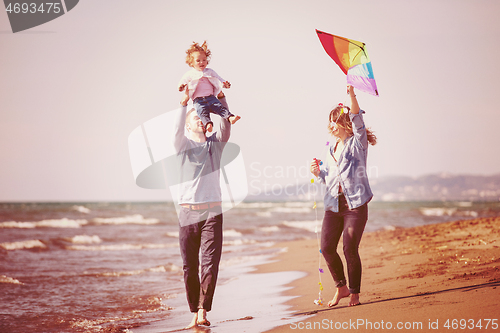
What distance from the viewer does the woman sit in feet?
12.0

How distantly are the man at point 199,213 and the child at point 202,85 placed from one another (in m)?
0.09

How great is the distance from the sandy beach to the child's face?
216cm

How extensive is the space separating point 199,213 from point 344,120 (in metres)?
1.54

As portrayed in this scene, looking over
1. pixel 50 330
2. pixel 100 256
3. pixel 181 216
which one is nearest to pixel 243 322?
pixel 181 216

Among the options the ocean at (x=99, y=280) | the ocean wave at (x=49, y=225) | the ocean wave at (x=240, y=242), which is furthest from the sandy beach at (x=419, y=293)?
the ocean wave at (x=49, y=225)

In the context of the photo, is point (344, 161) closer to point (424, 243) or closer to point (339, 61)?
point (339, 61)

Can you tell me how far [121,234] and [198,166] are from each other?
13140 mm

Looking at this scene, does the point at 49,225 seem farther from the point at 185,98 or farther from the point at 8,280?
the point at 185,98

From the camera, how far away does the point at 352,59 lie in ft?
12.3

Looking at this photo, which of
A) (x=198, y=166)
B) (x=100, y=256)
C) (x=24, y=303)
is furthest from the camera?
(x=100, y=256)

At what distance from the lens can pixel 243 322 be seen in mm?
3619

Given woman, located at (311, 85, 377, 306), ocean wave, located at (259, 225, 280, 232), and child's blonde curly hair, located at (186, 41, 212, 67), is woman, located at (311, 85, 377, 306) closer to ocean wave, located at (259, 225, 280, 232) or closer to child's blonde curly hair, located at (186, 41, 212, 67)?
child's blonde curly hair, located at (186, 41, 212, 67)

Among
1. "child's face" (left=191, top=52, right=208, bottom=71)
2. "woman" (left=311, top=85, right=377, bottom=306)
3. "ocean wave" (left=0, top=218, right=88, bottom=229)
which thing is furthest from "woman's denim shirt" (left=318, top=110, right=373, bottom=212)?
"ocean wave" (left=0, top=218, right=88, bottom=229)

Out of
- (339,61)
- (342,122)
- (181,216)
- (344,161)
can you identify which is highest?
(339,61)
